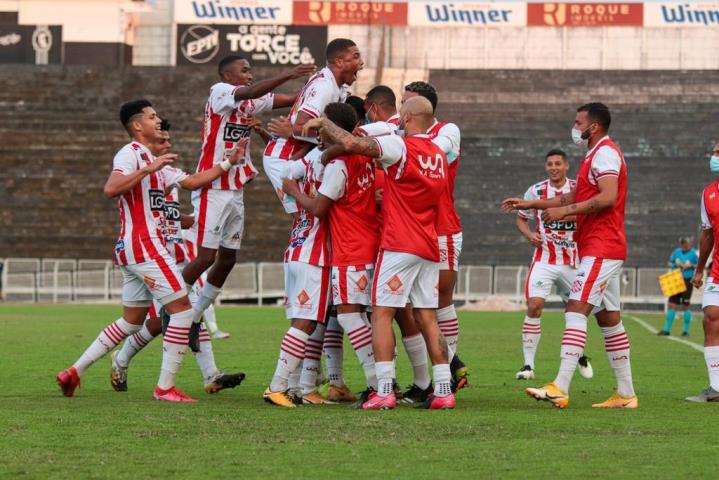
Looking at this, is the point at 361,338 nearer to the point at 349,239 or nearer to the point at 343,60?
the point at 349,239

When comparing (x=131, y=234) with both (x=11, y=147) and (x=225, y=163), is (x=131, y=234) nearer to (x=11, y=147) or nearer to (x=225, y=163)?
(x=225, y=163)

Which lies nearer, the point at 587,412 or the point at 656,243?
the point at 587,412

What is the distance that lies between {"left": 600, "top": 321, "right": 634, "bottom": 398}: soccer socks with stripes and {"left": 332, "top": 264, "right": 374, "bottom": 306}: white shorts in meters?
2.03

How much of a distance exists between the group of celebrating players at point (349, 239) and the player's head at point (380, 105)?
0.01m

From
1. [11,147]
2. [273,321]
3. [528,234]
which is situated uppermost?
[11,147]

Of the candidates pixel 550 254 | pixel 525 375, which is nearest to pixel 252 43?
pixel 550 254

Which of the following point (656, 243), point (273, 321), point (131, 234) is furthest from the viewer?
point (656, 243)

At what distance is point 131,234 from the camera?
10.6 m

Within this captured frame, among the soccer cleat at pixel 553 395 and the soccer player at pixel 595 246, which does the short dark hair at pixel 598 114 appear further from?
the soccer cleat at pixel 553 395

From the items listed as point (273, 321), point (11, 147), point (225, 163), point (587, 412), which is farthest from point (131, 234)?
point (11, 147)

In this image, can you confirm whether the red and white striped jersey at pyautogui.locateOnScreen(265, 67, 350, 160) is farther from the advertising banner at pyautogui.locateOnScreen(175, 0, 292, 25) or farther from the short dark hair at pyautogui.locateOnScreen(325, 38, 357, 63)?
the advertising banner at pyautogui.locateOnScreen(175, 0, 292, 25)

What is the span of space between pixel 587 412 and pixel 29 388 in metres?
4.67

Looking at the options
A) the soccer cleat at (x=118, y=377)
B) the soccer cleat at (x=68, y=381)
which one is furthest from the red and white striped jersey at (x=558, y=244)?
the soccer cleat at (x=68, y=381)

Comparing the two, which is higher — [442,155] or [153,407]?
[442,155]
